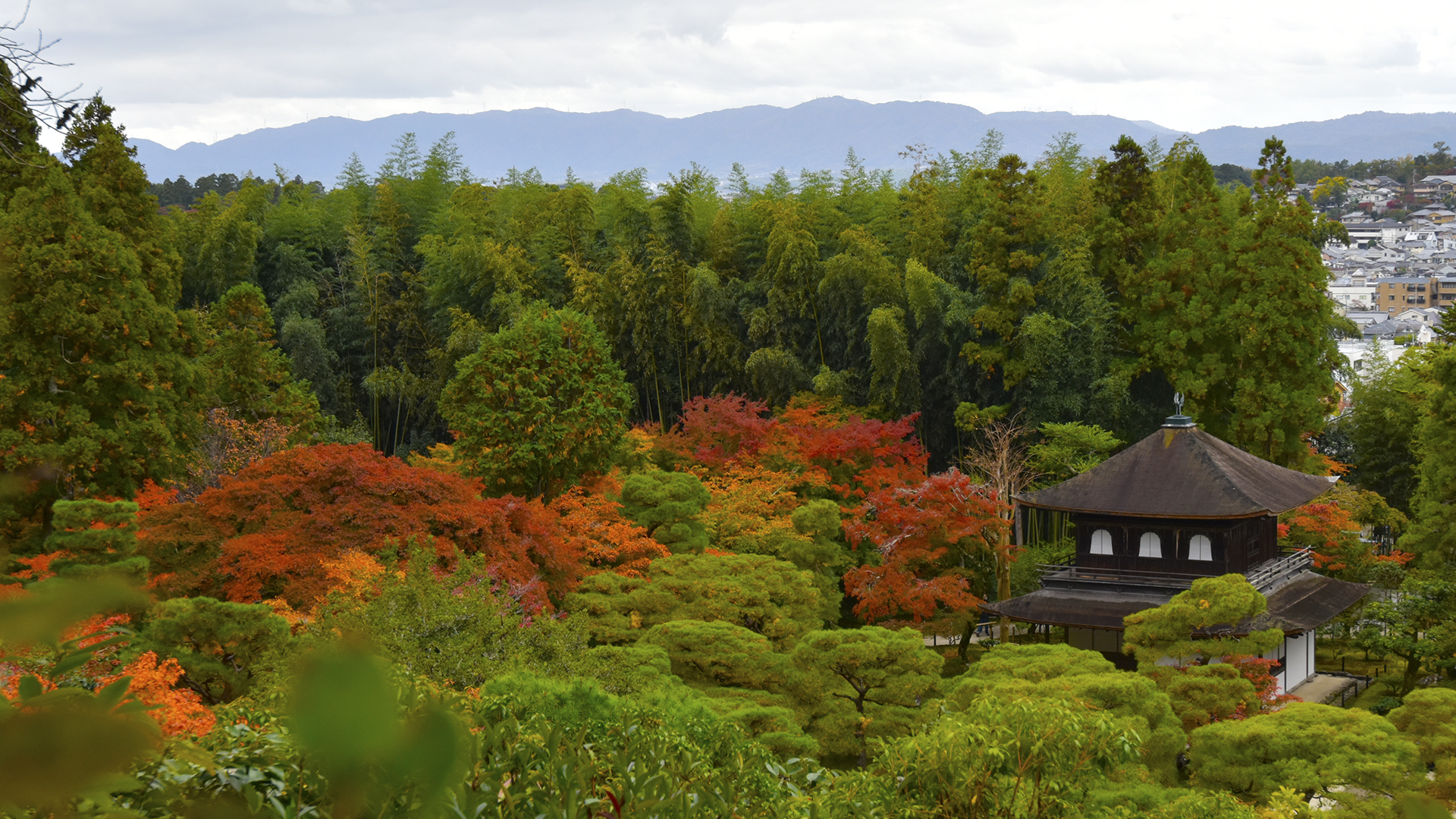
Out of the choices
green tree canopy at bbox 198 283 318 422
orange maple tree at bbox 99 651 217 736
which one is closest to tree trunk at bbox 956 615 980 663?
orange maple tree at bbox 99 651 217 736

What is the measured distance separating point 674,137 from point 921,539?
176923 mm

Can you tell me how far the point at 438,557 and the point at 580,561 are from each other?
2.68 meters

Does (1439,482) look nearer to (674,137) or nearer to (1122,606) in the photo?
(1122,606)

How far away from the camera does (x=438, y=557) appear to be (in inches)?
451

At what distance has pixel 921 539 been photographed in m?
16.3

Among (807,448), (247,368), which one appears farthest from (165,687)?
(247,368)

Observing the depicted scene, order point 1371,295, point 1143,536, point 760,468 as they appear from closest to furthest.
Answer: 1. point 1143,536
2. point 760,468
3. point 1371,295

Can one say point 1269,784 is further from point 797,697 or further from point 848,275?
point 848,275

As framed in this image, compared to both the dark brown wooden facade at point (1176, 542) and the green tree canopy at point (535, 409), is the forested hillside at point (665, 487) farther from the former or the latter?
the dark brown wooden facade at point (1176, 542)

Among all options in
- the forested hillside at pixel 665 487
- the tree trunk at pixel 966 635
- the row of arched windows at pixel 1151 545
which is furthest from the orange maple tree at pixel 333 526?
the row of arched windows at pixel 1151 545

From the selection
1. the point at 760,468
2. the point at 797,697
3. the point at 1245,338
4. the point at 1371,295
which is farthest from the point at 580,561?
the point at 1371,295

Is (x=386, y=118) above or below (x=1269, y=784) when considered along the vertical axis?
above

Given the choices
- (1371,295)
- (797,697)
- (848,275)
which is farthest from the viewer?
(1371,295)

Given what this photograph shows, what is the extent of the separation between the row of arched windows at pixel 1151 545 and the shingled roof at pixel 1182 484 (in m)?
0.54
